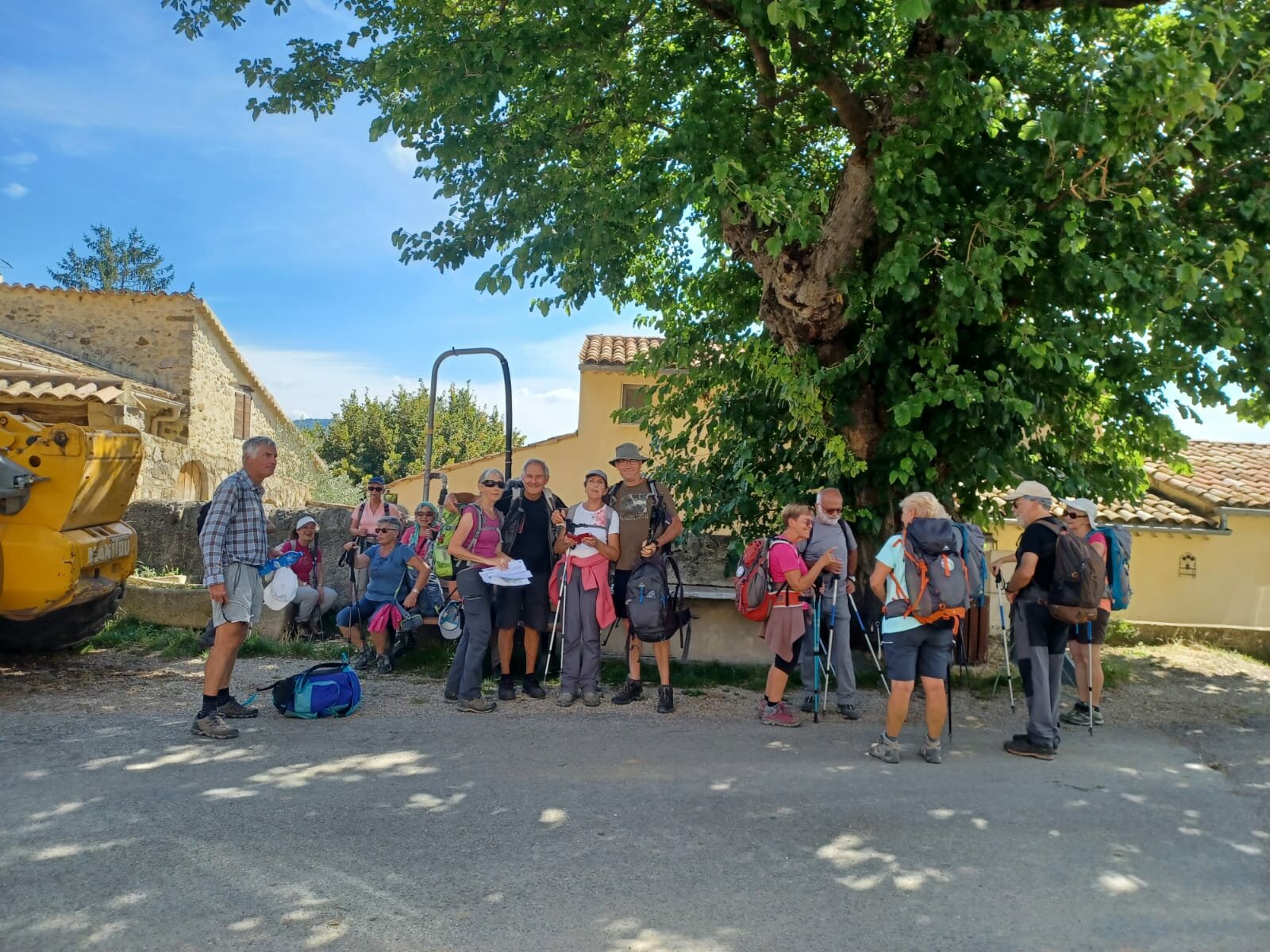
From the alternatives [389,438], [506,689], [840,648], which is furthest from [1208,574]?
[389,438]

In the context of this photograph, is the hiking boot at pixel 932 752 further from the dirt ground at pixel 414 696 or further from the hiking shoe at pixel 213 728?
the hiking shoe at pixel 213 728

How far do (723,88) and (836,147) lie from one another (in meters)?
2.51

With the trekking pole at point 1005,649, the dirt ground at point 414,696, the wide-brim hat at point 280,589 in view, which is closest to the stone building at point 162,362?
the dirt ground at point 414,696

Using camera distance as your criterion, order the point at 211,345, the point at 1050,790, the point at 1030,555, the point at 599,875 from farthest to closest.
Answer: the point at 211,345, the point at 1030,555, the point at 1050,790, the point at 599,875

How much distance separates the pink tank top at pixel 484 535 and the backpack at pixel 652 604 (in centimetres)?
112

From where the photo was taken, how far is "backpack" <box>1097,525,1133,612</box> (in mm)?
7648

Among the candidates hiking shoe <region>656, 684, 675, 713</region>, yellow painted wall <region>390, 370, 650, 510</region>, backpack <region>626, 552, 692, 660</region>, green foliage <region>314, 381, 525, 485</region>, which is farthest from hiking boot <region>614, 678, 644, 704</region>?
green foliage <region>314, 381, 525, 485</region>

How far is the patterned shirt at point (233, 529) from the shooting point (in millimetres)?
6371

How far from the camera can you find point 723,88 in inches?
334

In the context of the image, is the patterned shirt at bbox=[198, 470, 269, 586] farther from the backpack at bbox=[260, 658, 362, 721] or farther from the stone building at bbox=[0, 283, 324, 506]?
the stone building at bbox=[0, 283, 324, 506]

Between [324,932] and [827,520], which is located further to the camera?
[827,520]

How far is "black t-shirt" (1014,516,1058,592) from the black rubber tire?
24.8 ft

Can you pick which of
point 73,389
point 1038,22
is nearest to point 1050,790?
point 1038,22

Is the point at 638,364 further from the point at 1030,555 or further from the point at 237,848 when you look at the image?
the point at 237,848
